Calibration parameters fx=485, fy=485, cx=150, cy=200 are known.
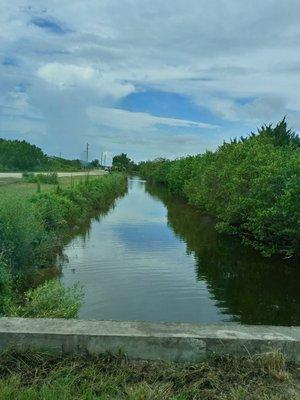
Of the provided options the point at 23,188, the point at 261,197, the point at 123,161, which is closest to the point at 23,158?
the point at 123,161

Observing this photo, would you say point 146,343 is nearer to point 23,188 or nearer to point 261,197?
point 261,197

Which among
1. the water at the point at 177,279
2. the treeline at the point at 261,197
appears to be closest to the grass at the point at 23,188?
the water at the point at 177,279

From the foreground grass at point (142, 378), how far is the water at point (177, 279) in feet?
23.2

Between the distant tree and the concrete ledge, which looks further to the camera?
the distant tree

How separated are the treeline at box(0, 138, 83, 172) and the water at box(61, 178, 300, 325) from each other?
58867 millimetres

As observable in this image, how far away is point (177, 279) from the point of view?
1461 centimetres

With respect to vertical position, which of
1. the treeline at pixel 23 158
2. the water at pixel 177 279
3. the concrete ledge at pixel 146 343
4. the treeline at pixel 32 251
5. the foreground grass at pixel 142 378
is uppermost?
the treeline at pixel 23 158

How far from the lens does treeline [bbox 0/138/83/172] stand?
82.2 metres

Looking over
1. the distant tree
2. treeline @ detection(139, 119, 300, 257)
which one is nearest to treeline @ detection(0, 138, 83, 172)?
the distant tree

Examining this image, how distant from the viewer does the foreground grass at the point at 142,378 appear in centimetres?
329

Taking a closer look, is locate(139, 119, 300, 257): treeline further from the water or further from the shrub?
the shrub

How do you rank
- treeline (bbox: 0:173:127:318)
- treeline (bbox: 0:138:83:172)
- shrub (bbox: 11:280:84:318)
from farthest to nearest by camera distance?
treeline (bbox: 0:138:83:172), treeline (bbox: 0:173:127:318), shrub (bbox: 11:280:84:318)

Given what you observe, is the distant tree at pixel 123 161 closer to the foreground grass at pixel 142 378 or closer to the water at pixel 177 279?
the water at pixel 177 279

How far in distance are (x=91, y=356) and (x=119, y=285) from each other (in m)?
9.85
